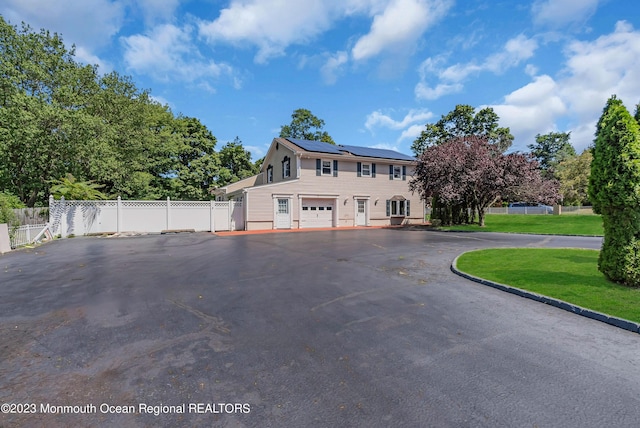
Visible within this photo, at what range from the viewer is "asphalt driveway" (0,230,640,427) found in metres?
2.40

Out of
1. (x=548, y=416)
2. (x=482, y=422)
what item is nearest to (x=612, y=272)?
(x=548, y=416)

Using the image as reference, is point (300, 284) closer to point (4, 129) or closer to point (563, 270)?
point (563, 270)

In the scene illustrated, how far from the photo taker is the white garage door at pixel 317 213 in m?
23.8

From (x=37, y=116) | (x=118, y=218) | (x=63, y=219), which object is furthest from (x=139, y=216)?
(x=37, y=116)

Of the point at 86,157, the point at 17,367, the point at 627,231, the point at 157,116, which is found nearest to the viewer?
the point at 17,367

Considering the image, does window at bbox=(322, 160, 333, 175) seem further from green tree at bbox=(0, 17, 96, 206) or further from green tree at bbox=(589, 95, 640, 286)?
green tree at bbox=(589, 95, 640, 286)

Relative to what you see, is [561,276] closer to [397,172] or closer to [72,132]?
[397,172]

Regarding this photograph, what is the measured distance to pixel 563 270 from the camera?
23.5 ft

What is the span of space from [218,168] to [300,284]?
28126 mm

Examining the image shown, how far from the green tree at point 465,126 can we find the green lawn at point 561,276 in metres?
31.4

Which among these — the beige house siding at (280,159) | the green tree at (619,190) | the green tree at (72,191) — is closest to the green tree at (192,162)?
the beige house siding at (280,159)

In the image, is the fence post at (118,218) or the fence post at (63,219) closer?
the fence post at (63,219)

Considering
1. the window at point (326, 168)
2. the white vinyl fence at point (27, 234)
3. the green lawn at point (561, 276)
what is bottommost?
the green lawn at point (561, 276)
